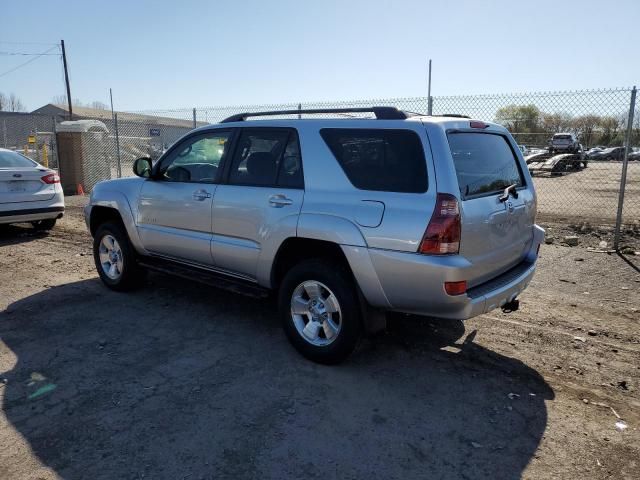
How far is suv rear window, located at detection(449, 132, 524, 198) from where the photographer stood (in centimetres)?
354

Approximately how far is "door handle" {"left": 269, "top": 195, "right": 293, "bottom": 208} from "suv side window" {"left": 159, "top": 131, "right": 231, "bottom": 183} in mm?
823

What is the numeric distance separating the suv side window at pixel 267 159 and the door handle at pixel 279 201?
112mm

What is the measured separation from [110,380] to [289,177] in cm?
207

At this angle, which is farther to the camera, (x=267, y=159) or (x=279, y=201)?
(x=267, y=159)

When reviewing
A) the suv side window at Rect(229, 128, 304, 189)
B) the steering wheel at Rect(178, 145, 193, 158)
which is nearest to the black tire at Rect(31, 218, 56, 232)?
the steering wheel at Rect(178, 145, 193, 158)

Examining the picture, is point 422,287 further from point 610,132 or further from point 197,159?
point 610,132

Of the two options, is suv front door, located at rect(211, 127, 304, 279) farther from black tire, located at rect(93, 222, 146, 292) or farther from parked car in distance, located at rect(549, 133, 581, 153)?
parked car in distance, located at rect(549, 133, 581, 153)

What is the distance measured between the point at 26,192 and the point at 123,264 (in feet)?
13.7

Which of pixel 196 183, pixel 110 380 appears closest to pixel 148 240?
pixel 196 183

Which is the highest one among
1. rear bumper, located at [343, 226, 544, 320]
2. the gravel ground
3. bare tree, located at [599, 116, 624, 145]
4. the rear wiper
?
bare tree, located at [599, 116, 624, 145]

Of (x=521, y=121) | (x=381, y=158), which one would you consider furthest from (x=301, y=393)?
(x=521, y=121)

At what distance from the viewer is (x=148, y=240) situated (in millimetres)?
5355

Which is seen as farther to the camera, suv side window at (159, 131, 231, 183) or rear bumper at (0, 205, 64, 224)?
rear bumper at (0, 205, 64, 224)

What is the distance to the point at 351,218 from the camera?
11.9 ft
